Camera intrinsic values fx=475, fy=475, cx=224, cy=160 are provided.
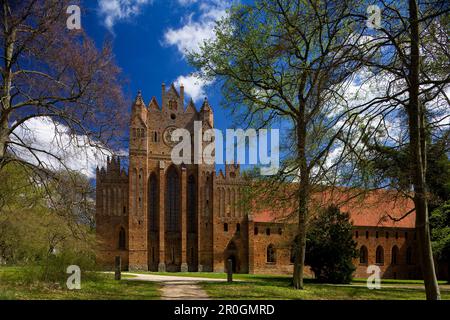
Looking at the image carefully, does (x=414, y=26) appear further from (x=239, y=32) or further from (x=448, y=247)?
(x=448, y=247)

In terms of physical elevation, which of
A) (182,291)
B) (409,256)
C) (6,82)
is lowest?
(409,256)

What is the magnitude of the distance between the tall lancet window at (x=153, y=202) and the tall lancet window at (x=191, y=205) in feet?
11.3

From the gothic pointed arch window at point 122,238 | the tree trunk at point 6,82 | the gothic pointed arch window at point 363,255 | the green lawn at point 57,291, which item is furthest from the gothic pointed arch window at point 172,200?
the tree trunk at point 6,82

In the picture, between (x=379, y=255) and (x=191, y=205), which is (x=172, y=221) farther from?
(x=379, y=255)

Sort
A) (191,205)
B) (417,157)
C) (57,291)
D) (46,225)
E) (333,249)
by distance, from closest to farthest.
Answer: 1. (417,157)
2. (57,291)
3. (46,225)
4. (333,249)
5. (191,205)

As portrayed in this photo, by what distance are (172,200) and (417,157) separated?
41.2 m

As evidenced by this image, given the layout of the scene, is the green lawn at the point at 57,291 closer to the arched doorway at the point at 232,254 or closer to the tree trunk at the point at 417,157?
the tree trunk at the point at 417,157

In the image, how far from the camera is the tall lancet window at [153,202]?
49.7 m

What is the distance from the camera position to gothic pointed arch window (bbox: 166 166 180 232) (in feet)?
164

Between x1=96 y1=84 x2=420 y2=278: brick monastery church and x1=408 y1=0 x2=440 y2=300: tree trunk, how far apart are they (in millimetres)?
36651

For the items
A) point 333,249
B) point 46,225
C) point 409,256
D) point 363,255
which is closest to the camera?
point 46,225

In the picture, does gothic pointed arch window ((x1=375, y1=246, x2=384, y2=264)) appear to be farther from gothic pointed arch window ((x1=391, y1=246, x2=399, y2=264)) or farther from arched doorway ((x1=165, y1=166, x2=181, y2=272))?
arched doorway ((x1=165, y1=166, x2=181, y2=272))

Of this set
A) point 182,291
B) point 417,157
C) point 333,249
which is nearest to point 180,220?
point 333,249

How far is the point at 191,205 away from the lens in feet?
167
